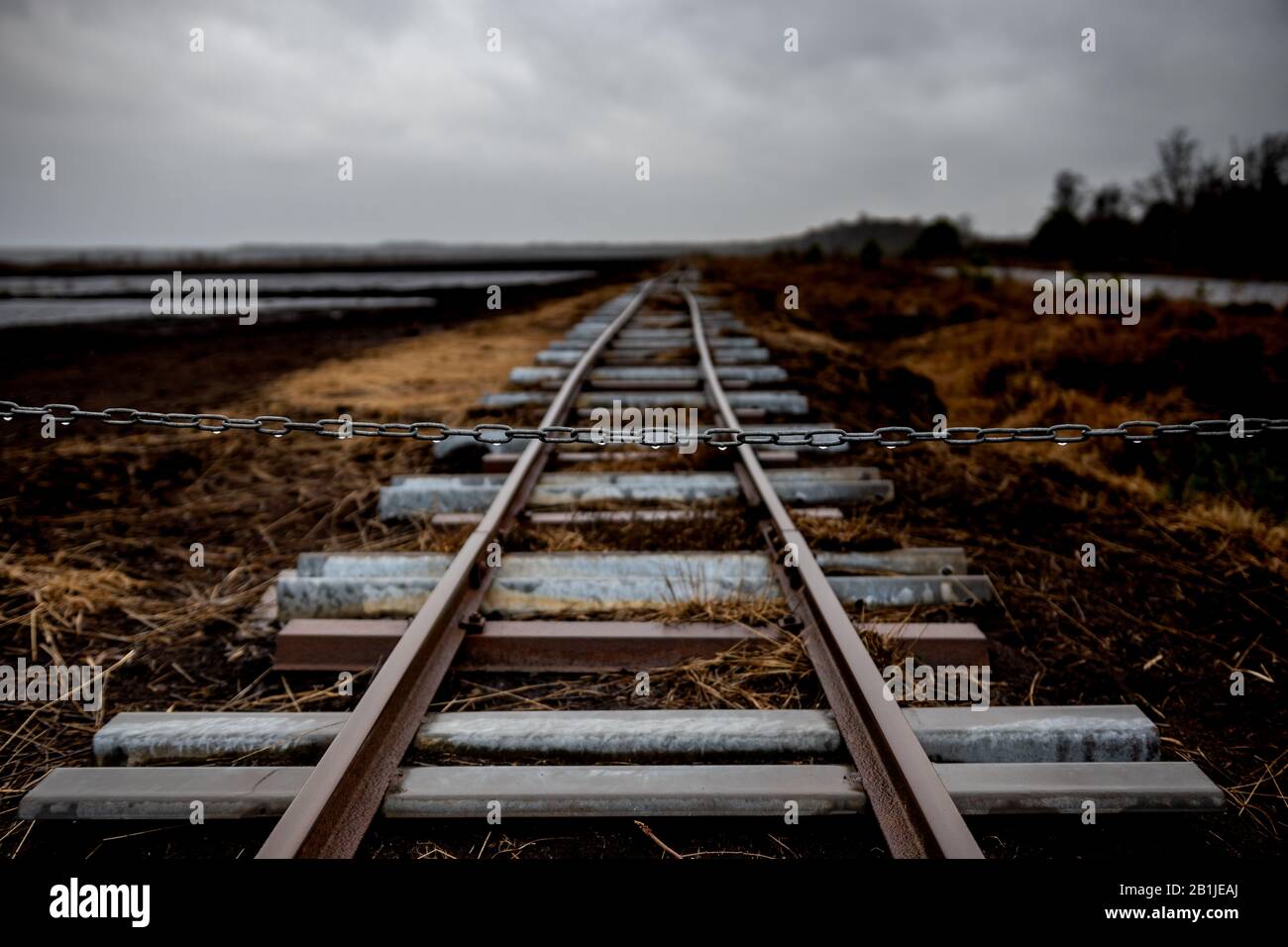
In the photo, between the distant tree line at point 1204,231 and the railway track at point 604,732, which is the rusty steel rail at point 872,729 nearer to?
the railway track at point 604,732

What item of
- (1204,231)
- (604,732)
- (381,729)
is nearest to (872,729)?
(604,732)

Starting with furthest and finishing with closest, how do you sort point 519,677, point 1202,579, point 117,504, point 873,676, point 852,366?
1. point 852,366
2. point 117,504
3. point 1202,579
4. point 519,677
5. point 873,676

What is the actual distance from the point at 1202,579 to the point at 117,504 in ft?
18.3

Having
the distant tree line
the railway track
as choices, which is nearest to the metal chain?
the railway track

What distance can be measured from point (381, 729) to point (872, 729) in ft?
4.15

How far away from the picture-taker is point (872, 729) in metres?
1.98

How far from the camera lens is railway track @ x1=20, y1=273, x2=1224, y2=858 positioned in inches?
71.4

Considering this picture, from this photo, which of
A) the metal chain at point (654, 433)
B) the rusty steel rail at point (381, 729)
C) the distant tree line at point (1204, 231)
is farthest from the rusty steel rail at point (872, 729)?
the distant tree line at point (1204, 231)

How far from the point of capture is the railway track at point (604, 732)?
1.81 metres

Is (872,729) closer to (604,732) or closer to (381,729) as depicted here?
(604,732)
